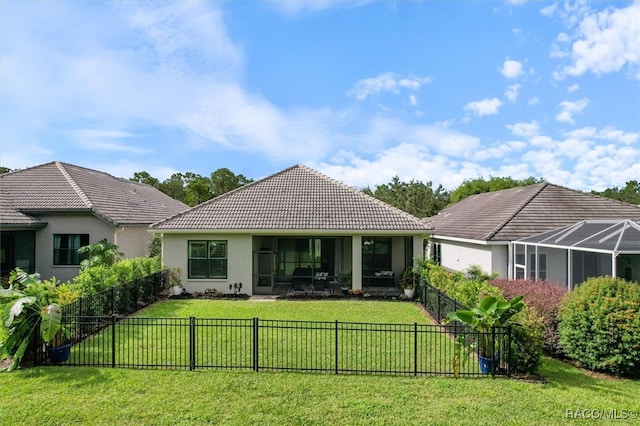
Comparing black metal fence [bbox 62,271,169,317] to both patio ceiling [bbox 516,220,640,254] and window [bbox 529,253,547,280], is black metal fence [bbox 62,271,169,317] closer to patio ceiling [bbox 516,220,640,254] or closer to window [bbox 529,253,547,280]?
patio ceiling [bbox 516,220,640,254]

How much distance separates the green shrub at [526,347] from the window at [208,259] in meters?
12.2

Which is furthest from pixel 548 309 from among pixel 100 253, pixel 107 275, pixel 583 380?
pixel 100 253

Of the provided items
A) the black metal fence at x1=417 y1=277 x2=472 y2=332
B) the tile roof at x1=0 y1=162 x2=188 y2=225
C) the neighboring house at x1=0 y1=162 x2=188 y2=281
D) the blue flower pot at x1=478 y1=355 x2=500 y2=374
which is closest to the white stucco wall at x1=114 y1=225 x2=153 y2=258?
the neighboring house at x1=0 y1=162 x2=188 y2=281

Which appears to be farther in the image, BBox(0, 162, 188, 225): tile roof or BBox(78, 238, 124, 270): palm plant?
BBox(0, 162, 188, 225): tile roof

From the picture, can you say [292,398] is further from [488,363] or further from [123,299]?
[123,299]

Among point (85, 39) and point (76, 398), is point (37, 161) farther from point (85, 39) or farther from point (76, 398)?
point (76, 398)

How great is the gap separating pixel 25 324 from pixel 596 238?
53.6 ft

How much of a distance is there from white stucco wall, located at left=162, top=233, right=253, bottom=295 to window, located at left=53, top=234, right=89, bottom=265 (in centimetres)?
557

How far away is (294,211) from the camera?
1747 centimetres

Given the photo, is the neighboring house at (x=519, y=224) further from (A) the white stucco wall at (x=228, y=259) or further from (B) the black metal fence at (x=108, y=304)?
(B) the black metal fence at (x=108, y=304)

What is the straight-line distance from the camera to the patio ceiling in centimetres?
1053

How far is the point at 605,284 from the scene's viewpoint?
7902mm

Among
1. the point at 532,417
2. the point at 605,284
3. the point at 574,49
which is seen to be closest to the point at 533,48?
the point at 574,49

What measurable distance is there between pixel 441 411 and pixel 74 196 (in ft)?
67.6
